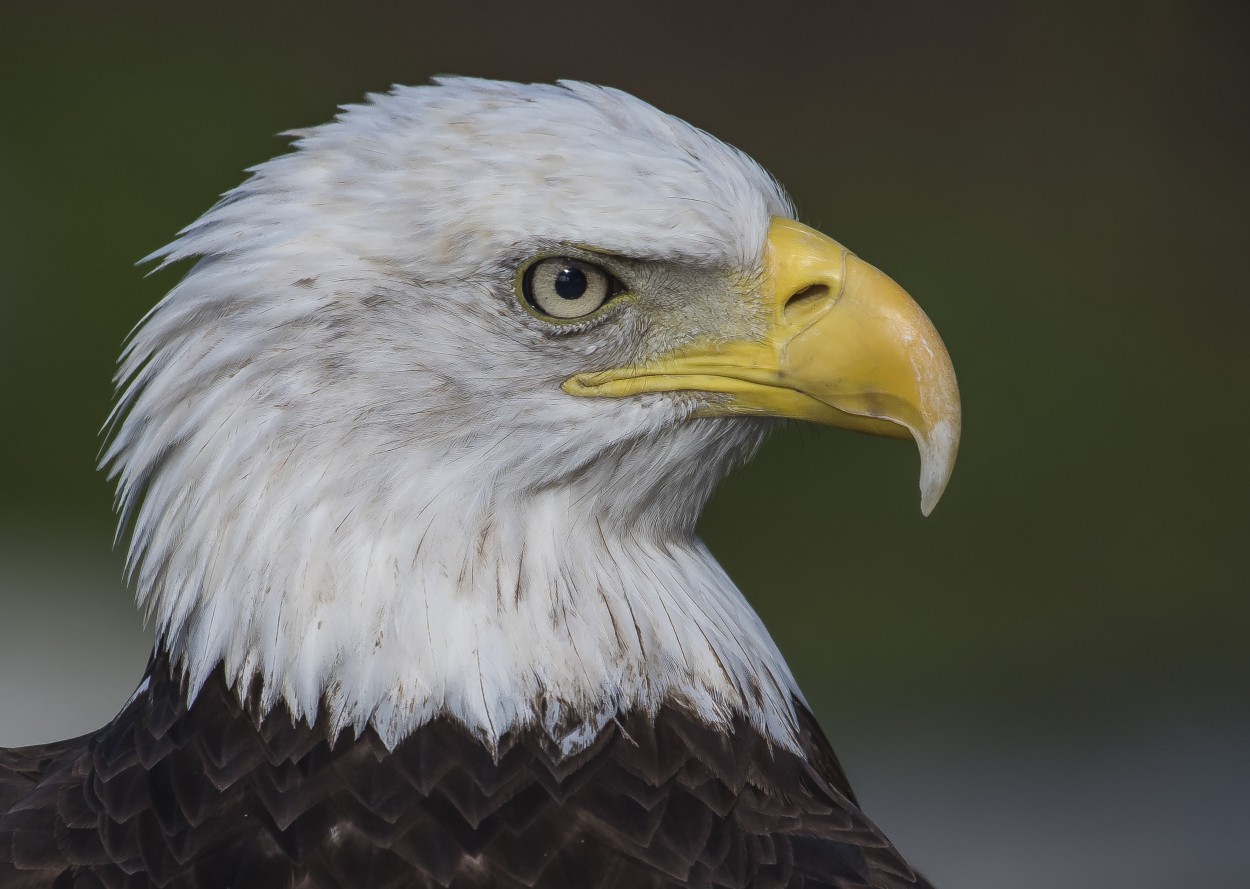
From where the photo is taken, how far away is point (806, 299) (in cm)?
216

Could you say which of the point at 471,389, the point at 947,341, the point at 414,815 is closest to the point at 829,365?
the point at 471,389

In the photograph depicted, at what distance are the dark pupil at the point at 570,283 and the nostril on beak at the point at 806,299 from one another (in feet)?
1.05

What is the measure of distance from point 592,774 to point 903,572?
579 cm

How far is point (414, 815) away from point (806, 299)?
0.96m

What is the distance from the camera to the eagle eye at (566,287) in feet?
6.75

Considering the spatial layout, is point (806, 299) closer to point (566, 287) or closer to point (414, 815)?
point (566, 287)

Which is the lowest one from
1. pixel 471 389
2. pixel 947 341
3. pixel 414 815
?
pixel 947 341

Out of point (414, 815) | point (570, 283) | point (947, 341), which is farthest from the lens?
point (947, 341)

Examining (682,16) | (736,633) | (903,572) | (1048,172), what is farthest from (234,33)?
(736,633)

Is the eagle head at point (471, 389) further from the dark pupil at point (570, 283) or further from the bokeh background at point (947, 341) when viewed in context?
the bokeh background at point (947, 341)

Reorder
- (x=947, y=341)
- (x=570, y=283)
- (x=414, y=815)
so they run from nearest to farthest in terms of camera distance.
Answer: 1. (x=414, y=815)
2. (x=570, y=283)
3. (x=947, y=341)

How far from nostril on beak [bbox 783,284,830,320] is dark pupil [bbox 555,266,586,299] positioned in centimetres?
32

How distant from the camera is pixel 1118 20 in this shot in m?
11.0

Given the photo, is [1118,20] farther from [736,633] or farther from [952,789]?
[736,633]
